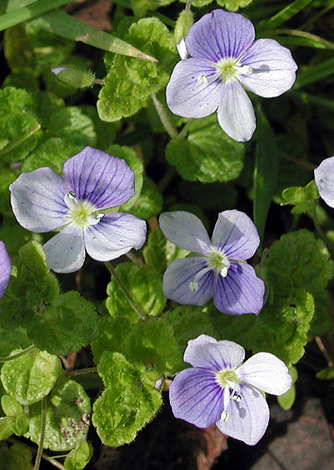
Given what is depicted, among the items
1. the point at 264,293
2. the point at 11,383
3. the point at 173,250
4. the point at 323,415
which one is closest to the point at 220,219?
the point at 264,293

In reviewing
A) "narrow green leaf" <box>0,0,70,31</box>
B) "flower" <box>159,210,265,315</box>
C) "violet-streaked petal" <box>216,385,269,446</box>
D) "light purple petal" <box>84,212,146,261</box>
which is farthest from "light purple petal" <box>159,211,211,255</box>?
"narrow green leaf" <box>0,0,70,31</box>

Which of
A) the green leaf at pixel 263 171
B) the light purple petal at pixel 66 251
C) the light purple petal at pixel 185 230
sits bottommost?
the green leaf at pixel 263 171

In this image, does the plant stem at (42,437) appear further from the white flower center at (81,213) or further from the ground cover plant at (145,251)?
the white flower center at (81,213)

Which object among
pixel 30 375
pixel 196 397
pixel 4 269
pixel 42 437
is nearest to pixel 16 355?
pixel 30 375

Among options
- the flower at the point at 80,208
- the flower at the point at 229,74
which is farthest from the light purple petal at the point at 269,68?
the flower at the point at 80,208

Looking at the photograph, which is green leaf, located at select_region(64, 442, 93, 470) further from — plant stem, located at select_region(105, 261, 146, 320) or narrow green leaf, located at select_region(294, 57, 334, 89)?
narrow green leaf, located at select_region(294, 57, 334, 89)

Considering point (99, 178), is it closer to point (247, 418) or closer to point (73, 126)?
point (73, 126)

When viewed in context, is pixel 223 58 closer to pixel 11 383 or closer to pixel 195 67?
pixel 195 67

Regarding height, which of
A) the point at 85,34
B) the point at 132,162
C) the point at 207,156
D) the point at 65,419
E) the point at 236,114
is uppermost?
the point at 85,34
